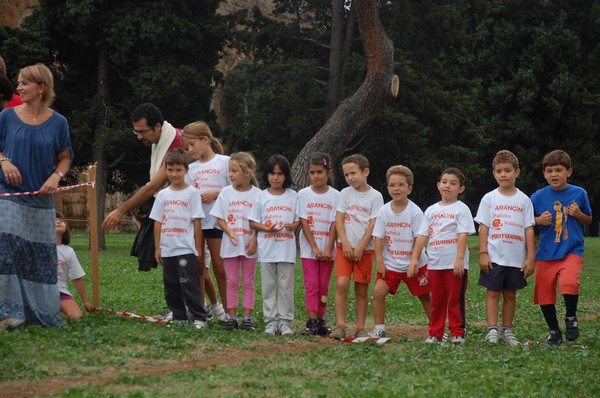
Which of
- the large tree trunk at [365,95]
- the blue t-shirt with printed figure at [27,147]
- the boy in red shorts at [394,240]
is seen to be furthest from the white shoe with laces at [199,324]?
the large tree trunk at [365,95]

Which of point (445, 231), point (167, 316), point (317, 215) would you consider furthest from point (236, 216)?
point (445, 231)

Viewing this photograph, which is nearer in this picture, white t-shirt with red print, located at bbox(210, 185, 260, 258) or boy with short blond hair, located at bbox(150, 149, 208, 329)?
boy with short blond hair, located at bbox(150, 149, 208, 329)

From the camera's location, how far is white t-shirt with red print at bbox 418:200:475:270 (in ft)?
31.3

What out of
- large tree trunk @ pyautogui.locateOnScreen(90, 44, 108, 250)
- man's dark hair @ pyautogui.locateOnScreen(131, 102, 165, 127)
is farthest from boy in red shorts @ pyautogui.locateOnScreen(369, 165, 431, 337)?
large tree trunk @ pyautogui.locateOnScreen(90, 44, 108, 250)

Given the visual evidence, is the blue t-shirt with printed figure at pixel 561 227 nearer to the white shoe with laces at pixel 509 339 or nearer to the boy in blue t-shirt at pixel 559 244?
the boy in blue t-shirt at pixel 559 244

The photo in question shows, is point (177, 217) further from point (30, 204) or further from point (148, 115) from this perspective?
point (30, 204)

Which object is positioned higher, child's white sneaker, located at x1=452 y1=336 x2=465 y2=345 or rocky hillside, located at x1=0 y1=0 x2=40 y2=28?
rocky hillside, located at x1=0 y1=0 x2=40 y2=28

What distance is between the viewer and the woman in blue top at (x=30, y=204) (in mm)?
8703

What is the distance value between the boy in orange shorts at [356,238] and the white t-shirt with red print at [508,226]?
1.06m

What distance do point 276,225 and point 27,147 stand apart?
2469 millimetres

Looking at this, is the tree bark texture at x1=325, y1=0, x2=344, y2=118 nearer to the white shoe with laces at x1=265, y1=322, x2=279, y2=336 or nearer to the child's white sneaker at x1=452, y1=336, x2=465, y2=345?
the white shoe with laces at x1=265, y1=322, x2=279, y2=336

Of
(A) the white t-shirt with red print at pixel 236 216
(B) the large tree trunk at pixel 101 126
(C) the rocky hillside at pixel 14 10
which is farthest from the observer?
(C) the rocky hillside at pixel 14 10

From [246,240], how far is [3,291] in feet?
7.94

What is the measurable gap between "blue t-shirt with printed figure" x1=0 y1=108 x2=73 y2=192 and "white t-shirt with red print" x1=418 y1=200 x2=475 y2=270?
348 cm
